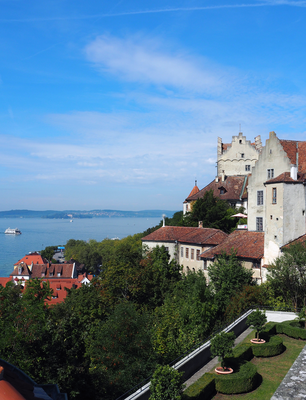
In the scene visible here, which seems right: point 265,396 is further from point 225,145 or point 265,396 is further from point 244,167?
point 225,145

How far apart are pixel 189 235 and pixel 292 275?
1773 centimetres

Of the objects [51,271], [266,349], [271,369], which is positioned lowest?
[51,271]

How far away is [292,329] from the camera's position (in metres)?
23.2

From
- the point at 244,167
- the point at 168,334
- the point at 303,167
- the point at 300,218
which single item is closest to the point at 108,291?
the point at 168,334

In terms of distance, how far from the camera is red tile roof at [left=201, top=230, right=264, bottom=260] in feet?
114

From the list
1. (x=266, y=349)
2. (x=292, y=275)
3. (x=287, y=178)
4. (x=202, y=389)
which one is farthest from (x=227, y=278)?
(x=202, y=389)

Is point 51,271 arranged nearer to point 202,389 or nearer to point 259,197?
point 259,197

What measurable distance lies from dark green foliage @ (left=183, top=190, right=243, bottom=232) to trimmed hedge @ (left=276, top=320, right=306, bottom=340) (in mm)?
24164

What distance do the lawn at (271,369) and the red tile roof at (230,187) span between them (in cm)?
3198

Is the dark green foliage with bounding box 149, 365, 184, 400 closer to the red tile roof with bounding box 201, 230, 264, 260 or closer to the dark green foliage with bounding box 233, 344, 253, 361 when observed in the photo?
the dark green foliage with bounding box 233, 344, 253, 361

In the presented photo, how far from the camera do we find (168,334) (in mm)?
25938

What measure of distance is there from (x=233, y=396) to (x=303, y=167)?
2461 centimetres

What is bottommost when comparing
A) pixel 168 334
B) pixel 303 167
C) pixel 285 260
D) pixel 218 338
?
pixel 168 334

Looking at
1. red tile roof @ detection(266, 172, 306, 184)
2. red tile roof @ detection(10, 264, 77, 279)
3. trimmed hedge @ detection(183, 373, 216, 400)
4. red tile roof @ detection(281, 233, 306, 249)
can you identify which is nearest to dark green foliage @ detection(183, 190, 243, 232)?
red tile roof @ detection(266, 172, 306, 184)
